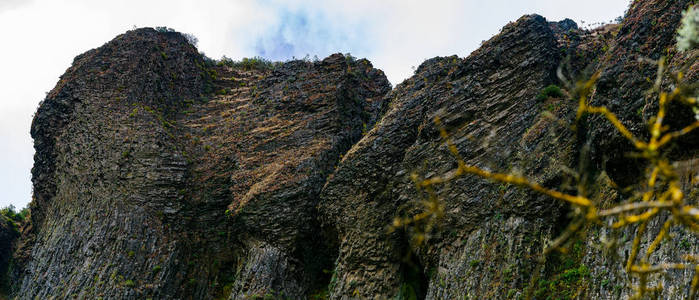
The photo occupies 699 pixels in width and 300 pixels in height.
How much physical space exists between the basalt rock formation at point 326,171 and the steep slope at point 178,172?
10cm

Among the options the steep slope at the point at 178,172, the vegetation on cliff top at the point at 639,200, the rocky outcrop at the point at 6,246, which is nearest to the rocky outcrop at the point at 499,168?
the vegetation on cliff top at the point at 639,200

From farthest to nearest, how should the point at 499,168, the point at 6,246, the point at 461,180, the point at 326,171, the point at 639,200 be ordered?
the point at 6,246 → the point at 326,171 → the point at 461,180 → the point at 499,168 → the point at 639,200

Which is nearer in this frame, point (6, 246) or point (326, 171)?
point (326, 171)

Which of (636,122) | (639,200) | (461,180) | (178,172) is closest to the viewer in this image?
(639,200)

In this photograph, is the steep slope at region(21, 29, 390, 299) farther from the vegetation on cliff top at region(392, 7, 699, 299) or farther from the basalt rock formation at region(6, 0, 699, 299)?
the vegetation on cliff top at region(392, 7, 699, 299)

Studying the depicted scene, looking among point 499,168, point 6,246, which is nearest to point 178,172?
point 6,246

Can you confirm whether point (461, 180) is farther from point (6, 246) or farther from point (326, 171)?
point (6, 246)

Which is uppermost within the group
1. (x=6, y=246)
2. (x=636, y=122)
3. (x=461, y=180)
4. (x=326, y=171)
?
(x=326, y=171)

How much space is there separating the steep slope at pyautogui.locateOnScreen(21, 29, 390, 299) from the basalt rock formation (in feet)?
0.33

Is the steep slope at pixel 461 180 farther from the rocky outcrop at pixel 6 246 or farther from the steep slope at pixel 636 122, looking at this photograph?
the rocky outcrop at pixel 6 246

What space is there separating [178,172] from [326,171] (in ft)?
27.5

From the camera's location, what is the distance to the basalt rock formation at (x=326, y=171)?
1407 cm

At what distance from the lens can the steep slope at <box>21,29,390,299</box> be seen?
72.9 feet

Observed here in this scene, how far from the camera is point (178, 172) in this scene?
25.6 m
